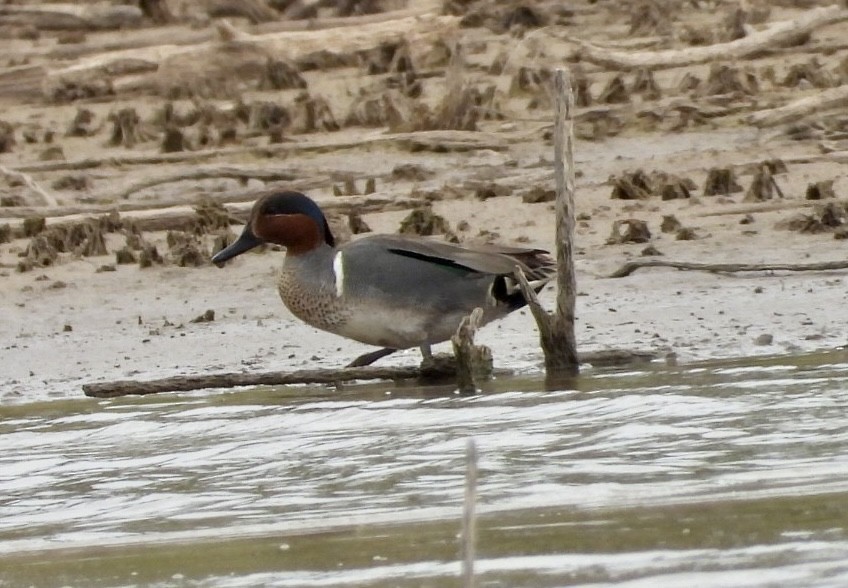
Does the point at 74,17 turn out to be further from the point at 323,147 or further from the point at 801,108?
the point at 801,108

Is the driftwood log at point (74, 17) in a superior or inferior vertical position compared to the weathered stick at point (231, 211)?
superior

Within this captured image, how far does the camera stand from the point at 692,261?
30.7 ft

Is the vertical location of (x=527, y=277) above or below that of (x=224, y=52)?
below

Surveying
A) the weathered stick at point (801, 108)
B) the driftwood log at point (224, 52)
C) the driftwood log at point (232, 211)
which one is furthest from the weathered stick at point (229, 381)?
the driftwood log at point (224, 52)

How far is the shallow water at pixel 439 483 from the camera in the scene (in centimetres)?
468

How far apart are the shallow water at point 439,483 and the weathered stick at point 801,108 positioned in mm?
4655

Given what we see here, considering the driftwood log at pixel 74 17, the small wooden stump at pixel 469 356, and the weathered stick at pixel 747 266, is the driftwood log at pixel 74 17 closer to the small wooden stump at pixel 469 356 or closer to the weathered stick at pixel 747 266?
the weathered stick at pixel 747 266

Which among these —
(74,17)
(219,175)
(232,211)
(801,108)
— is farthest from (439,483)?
(74,17)

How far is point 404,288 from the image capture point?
7.46m

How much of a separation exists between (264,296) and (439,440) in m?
3.20

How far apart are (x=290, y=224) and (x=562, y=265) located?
1278mm

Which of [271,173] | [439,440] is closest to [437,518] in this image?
[439,440]

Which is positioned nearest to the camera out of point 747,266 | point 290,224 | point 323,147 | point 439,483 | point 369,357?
point 439,483

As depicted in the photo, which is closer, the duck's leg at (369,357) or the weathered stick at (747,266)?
the duck's leg at (369,357)
